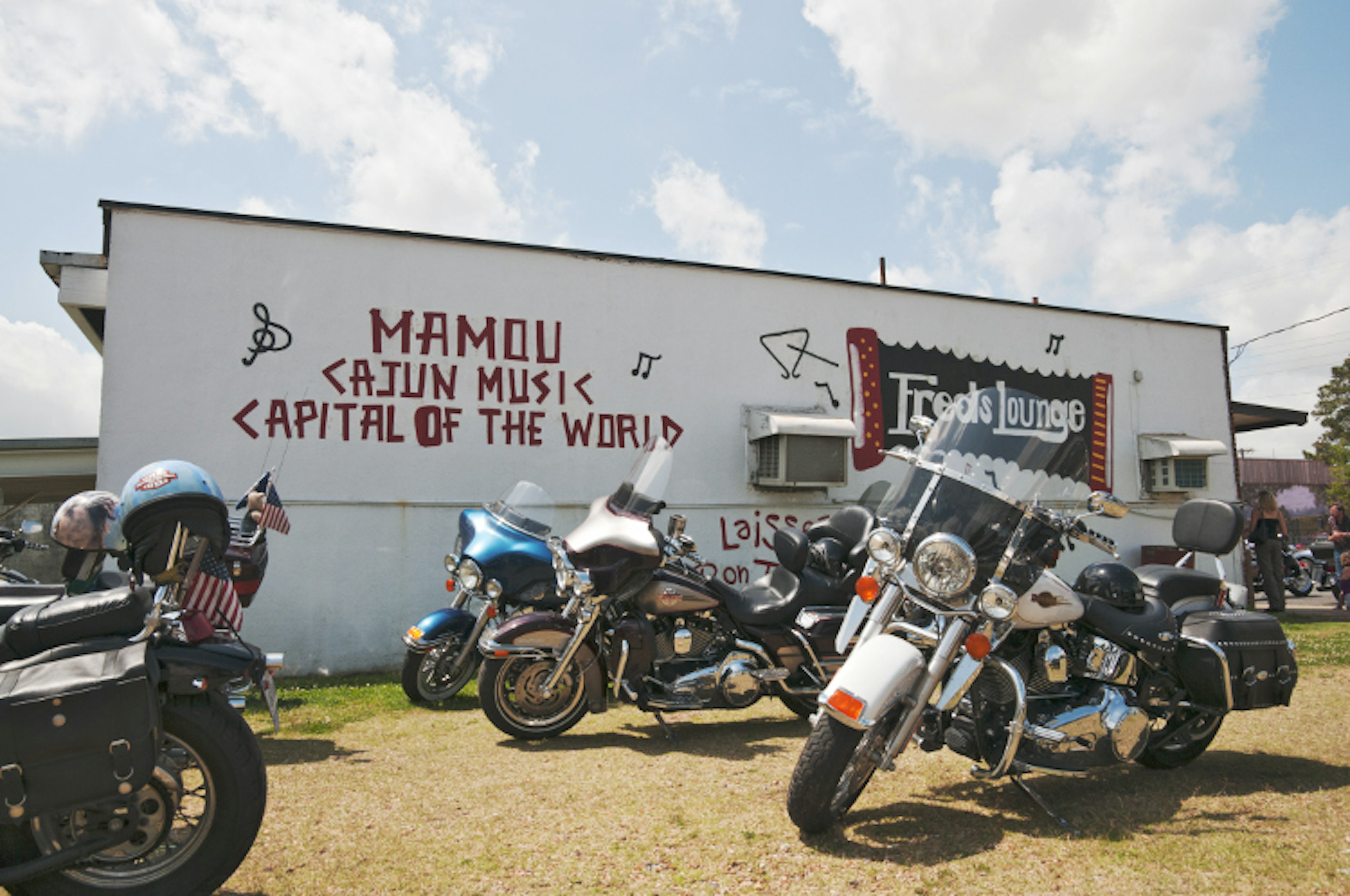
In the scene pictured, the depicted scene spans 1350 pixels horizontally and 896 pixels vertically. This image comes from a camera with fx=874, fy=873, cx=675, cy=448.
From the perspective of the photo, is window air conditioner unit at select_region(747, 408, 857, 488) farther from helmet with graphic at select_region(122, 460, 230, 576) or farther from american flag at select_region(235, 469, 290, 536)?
helmet with graphic at select_region(122, 460, 230, 576)

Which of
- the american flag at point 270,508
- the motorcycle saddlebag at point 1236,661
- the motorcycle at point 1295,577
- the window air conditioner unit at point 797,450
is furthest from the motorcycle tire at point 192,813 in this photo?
the motorcycle at point 1295,577

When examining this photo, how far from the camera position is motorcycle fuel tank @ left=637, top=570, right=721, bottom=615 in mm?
5023

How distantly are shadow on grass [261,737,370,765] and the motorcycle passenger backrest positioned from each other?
13.9ft

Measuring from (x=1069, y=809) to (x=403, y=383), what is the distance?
6.46 m

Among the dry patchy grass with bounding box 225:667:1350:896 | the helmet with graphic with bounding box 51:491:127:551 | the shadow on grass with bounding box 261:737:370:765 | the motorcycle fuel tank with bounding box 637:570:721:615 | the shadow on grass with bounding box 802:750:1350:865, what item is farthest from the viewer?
the motorcycle fuel tank with bounding box 637:570:721:615

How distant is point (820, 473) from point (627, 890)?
654cm

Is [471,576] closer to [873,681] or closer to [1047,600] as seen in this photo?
[873,681]

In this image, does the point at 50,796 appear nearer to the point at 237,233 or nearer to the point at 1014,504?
the point at 1014,504

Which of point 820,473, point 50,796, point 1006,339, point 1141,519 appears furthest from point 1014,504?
point 1141,519

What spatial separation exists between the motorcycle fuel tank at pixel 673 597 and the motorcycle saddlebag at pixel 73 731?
291cm

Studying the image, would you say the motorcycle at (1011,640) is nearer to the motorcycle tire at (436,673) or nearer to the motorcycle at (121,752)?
the motorcycle at (121,752)

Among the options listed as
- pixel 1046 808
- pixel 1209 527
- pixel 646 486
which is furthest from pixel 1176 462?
pixel 1046 808

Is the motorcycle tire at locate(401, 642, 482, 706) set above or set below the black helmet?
below

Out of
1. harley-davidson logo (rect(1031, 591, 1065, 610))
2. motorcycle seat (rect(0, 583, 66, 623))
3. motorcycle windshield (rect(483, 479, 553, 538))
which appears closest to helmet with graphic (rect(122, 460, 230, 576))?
motorcycle seat (rect(0, 583, 66, 623))
